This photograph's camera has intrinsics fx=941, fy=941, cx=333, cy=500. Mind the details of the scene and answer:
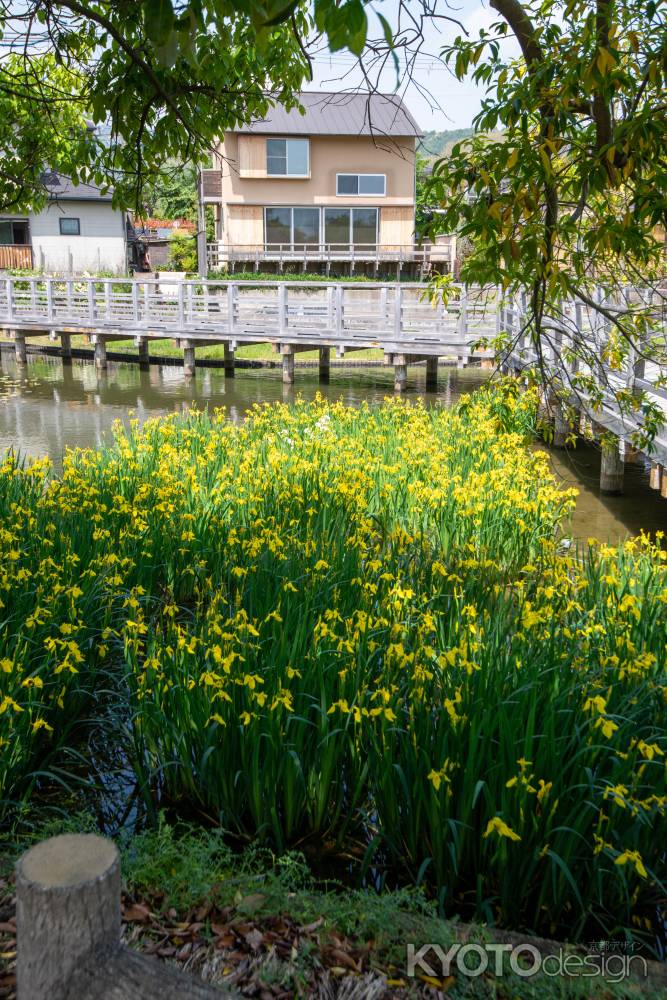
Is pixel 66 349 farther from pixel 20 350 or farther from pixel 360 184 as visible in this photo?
pixel 360 184

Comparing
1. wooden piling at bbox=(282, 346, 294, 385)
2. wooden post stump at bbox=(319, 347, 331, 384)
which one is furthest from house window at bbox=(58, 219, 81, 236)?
wooden piling at bbox=(282, 346, 294, 385)

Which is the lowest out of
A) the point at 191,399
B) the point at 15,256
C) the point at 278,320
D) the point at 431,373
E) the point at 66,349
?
the point at 191,399

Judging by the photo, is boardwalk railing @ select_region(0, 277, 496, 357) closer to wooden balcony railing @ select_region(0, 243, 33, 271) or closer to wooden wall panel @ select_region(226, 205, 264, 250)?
wooden wall panel @ select_region(226, 205, 264, 250)

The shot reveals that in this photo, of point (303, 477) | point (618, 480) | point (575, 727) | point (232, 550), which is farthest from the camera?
point (618, 480)

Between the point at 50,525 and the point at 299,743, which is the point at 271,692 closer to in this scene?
the point at 299,743

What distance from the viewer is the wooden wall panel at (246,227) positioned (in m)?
42.3

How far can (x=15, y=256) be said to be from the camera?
43.4 metres

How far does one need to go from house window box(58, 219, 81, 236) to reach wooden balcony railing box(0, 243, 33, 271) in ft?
5.78

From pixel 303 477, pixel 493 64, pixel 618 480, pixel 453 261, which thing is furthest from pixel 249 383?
pixel 453 261

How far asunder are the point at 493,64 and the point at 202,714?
10.7 ft

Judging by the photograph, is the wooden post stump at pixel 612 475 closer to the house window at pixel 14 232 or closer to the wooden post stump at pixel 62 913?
the wooden post stump at pixel 62 913

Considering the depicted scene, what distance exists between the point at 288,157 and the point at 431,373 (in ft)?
78.7

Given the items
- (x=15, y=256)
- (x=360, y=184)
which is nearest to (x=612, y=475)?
(x=360, y=184)

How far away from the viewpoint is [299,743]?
13.1ft
